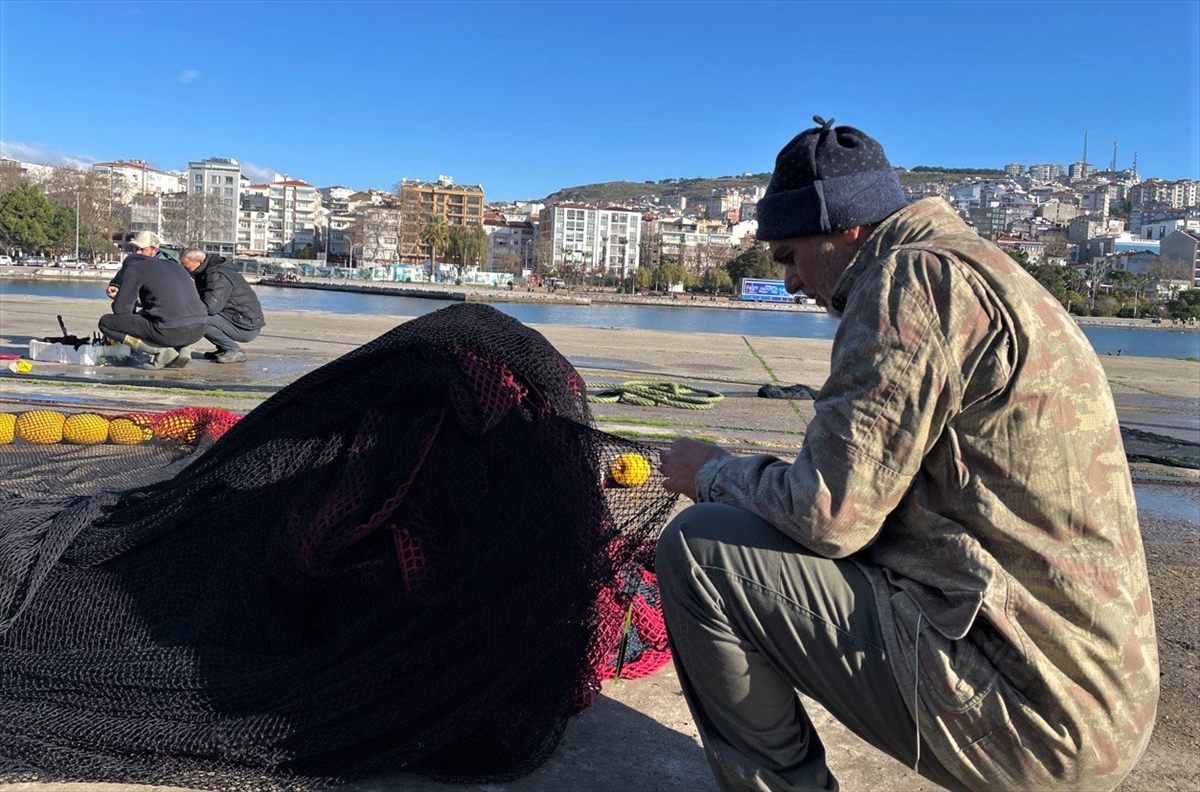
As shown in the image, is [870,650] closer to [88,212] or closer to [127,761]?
[127,761]

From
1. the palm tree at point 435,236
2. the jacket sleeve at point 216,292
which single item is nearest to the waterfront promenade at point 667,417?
the jacket sleeve at point 216,292

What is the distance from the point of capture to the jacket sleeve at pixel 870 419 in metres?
1.70

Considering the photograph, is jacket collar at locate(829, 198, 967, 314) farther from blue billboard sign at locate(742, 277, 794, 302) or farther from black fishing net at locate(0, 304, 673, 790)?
blue billboard sign at locate(742, 277, 794, 302)

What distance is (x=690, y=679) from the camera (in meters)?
2.04

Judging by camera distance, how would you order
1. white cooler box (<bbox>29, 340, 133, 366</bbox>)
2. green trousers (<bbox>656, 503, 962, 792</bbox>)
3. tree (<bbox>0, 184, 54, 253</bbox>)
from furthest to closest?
tree (<bbox>0, 184, 54, 253</bbox>)
white cooler box (<bbox>29, 340, 133, 366</bbox>)
green trousers (<bbox>656, 503, 962, 792</bbox>)

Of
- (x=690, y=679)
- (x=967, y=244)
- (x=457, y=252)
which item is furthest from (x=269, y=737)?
(x=457, y=252)

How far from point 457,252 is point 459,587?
6633 inches

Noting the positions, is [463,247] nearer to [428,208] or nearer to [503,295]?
[428,208]

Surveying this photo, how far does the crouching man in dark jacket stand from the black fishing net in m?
8.52

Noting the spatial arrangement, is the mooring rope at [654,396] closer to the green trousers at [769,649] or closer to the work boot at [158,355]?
the work boot at [158,355]

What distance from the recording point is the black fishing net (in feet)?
Result: 7.59

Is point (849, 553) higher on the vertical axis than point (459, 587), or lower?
higher

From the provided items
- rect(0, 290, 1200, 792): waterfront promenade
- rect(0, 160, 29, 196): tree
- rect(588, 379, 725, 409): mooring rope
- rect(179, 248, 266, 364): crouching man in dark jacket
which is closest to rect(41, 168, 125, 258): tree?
rect(0, 160, 29, 196): tree

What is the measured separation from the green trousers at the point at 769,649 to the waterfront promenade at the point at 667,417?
451 mm
